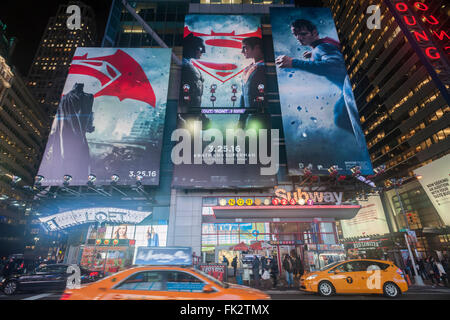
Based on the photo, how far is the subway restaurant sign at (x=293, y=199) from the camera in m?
19.6

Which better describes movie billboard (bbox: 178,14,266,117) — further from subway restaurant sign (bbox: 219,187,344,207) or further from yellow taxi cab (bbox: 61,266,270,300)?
yellow taxi cab (bbox: 61,266,270,300)

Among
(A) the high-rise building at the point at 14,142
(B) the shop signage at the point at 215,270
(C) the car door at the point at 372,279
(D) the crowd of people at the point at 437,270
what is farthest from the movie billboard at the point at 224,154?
(A) the high-rise building at the point at 14,142

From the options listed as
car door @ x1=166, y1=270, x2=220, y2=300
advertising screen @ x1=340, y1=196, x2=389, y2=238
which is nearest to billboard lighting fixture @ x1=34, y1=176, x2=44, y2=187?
car door @ x1=166, y1=270, x2=220, y2=300

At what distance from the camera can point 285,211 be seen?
792 inches

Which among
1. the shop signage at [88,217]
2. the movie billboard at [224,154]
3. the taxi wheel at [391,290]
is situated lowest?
the taxi wheel at [391,290]

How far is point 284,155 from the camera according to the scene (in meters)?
23.9

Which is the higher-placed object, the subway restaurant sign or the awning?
the subway restaurant sign

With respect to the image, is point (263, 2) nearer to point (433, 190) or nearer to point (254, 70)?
point (254, 70)

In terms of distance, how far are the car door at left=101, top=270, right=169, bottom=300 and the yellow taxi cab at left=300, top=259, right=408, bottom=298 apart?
8659 mm

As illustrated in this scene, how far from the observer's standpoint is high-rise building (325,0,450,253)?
33.6m

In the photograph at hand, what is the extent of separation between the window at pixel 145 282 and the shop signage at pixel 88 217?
16330 millimetres

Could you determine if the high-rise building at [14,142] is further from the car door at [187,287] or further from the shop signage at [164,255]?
the car door at [187,287]

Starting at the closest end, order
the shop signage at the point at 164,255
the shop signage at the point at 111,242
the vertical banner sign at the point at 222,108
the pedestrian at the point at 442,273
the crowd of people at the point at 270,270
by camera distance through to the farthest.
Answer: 1. the shop signage at the point at 164,255
2. the crowd of people at the point at 270,270
3. the pedestrian at the point at 442,273
4. the shop signage at the point at 111,242
5. the vertical banner sign at the point at 222,108
